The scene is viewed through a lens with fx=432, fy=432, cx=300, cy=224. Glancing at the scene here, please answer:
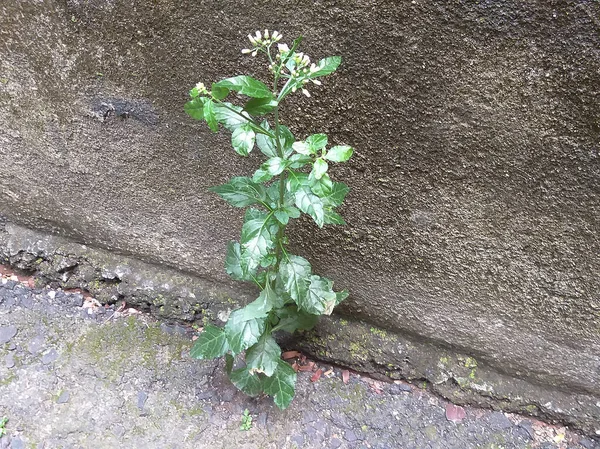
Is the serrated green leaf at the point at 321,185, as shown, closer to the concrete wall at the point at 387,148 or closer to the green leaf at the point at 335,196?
the green leaf at the point at 335,196

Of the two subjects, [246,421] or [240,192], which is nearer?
[240,192]

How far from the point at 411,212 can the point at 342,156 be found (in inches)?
21.5

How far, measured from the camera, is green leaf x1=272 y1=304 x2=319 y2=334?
5.00 feet

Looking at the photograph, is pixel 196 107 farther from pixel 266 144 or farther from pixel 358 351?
pixel 358 351

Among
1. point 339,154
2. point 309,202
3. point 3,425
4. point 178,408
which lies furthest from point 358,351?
point 3,425

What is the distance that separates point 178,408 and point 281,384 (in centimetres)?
45

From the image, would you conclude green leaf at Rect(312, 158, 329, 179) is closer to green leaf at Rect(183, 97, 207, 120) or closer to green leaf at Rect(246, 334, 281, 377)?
green leaf at Rect(183, 97, 207, 120)

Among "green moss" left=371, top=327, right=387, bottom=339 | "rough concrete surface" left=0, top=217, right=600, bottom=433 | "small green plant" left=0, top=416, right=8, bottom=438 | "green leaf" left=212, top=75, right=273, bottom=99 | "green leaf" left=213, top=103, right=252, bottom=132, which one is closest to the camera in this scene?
"green leaf" left=212, top=75, right=273, bottom=99

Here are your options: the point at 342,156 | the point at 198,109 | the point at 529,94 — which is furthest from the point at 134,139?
the point at 529,94

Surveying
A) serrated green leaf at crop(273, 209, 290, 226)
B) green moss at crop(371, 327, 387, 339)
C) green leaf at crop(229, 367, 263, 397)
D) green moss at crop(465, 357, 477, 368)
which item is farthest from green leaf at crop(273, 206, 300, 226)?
green moss at crop(465, 357, 477, 368)

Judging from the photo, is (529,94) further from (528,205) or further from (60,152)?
(60,152)

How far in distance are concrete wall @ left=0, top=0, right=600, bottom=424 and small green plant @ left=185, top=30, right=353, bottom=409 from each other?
16 cm

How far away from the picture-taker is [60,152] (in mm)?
1713

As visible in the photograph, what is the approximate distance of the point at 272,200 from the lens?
1252 mm
